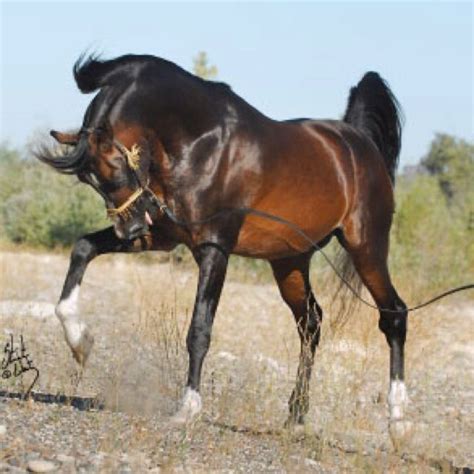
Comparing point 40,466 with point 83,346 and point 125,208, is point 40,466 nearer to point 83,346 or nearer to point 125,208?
point 83,346

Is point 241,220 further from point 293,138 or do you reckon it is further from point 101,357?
point 101,357

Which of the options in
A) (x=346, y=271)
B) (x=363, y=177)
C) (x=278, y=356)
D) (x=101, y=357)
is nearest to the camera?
(x=363, y=177)

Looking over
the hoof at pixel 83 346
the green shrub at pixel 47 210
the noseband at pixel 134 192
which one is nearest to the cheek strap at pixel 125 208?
the noseband at pixel 134 192

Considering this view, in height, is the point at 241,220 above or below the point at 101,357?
above

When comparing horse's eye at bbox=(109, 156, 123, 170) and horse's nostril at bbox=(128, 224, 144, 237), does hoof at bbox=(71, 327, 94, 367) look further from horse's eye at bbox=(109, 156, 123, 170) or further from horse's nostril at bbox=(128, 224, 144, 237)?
horse's eye at bbox=(109, 156, 123, 170)

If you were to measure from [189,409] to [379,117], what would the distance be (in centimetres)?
387

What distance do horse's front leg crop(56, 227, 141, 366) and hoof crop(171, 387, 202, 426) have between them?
2.38 ft

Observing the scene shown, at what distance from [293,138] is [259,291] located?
10536 millimetres

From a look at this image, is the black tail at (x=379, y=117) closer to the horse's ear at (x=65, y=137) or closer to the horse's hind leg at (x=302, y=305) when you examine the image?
the horse's hind leg at (x=302, y=305)

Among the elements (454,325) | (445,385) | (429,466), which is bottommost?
(429,466)

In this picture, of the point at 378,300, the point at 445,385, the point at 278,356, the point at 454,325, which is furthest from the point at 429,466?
the point at 454,325

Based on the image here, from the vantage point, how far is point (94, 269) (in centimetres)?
1977

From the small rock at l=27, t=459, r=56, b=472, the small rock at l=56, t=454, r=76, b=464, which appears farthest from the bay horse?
the small rock at l=27, t=459, r=56, b=472

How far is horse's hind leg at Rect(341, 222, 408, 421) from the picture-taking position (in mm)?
8859
